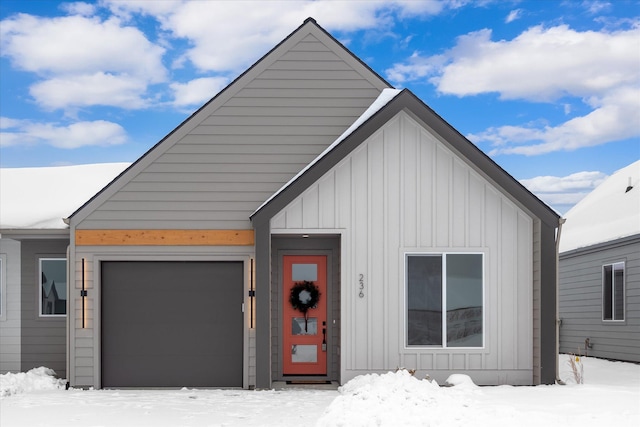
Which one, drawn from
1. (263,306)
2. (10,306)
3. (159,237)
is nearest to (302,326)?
(263,306)

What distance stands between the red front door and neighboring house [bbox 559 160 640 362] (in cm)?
730

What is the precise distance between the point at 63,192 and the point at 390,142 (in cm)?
691

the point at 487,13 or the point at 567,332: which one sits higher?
the point at 487,13

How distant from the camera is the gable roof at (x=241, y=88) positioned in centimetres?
1248

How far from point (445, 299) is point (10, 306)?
7919mm

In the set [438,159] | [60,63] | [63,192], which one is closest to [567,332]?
[438,159]

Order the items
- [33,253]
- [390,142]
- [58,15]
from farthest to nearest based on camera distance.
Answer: [58,15], [33,253], [390,142]

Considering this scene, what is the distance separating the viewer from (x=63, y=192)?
14.9m

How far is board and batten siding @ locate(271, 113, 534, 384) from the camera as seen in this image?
39.0 ft

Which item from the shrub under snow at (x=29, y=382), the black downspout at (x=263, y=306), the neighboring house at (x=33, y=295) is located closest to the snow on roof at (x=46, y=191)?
the neighboring house at (x=33, y=295)

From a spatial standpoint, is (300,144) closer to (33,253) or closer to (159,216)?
(159,216)

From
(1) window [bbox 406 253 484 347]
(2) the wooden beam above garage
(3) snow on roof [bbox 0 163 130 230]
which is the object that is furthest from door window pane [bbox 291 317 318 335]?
(3) snow on roof [bbox 0 163 130 230]

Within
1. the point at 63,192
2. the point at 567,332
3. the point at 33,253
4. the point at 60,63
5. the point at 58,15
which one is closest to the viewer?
the point at 33,253

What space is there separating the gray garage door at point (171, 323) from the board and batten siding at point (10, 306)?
225 cm
